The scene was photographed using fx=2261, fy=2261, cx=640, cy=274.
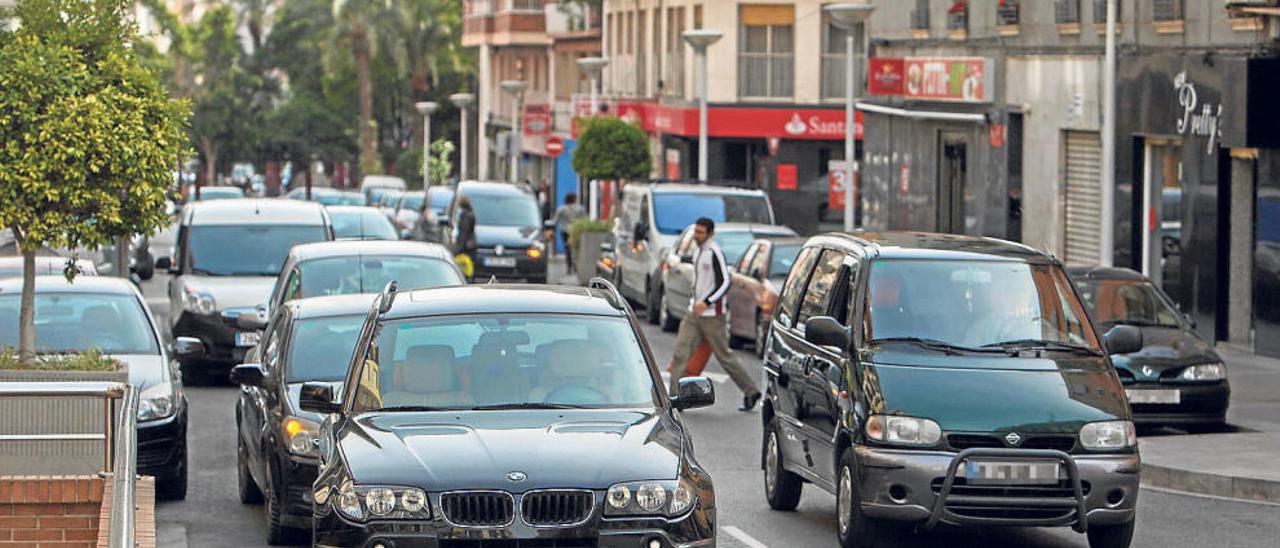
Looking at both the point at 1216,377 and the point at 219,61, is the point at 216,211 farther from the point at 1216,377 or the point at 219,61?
the point at 219,61

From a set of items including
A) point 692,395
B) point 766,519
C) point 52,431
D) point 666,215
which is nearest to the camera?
point 692,395

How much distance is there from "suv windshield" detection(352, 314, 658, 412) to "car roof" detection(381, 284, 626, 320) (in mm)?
57

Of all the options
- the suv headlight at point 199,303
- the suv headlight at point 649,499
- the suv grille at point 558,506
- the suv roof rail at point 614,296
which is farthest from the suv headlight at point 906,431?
the suv headlight at point 199,303

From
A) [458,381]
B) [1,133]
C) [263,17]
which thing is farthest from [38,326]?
[263,17]

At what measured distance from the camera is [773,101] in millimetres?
53875

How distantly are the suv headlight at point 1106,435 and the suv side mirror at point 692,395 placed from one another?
2367 millimetres

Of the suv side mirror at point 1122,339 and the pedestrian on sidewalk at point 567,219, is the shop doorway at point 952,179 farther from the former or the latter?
the suv side mirror at point 1122,339

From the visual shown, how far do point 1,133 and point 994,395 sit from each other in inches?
307

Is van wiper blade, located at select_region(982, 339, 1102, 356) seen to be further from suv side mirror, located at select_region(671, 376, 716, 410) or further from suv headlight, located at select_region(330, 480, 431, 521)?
suv headlight, located at select_region(330, 480, 431, 521)

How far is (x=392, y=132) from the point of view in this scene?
94562 mm

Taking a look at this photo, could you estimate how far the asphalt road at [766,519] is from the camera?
42.5 ft

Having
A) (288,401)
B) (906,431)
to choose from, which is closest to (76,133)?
(288,401)

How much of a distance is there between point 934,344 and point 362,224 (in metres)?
20.9

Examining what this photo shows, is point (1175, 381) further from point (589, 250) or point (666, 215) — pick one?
point (589, 250)
